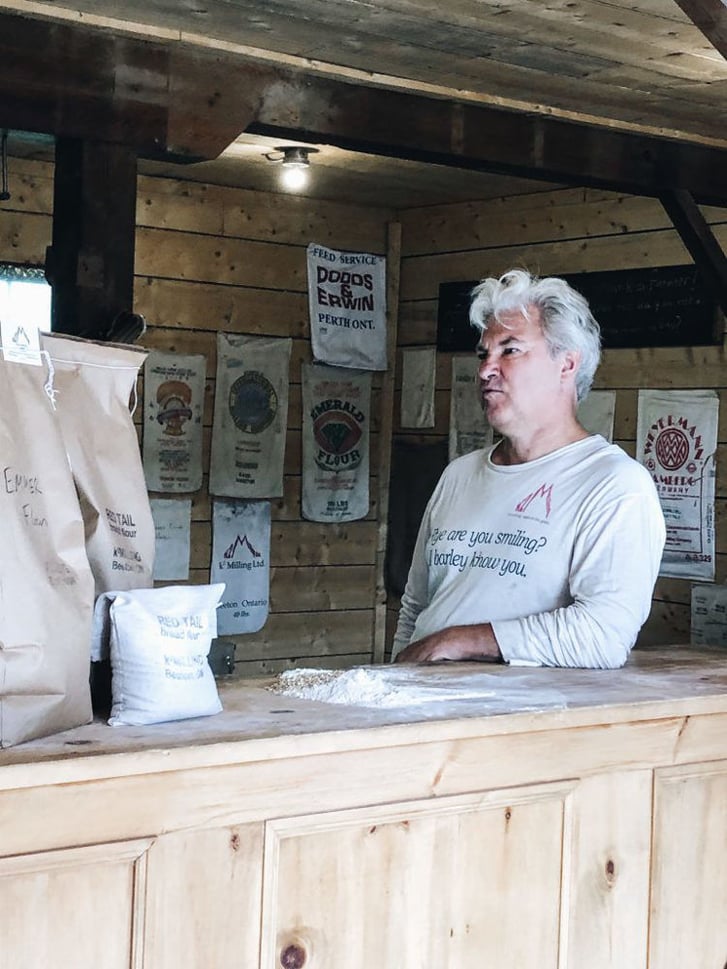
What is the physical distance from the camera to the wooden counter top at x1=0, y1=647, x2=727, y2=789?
1.48 metres

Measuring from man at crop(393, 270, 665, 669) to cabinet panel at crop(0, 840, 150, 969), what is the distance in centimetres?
105

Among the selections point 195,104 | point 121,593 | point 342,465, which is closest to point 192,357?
point 342,465

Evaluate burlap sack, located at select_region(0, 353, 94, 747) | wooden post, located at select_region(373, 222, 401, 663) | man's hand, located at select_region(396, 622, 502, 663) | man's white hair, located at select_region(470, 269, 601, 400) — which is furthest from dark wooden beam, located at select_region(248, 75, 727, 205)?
wooden post, located at select_region(373, 222, 401, 663)

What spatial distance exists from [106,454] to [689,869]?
3.71 ft

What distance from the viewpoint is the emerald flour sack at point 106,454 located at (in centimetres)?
166

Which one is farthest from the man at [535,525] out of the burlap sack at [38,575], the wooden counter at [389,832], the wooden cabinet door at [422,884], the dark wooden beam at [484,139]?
the burlap sack at [38,575]

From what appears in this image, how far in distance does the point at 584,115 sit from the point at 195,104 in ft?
4.50

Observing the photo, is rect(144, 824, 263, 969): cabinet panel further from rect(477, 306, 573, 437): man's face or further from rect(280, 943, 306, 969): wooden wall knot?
rect(477, 306, 573, 437): man's face

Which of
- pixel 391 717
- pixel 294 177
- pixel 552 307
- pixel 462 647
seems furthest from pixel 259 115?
pixel 294 177

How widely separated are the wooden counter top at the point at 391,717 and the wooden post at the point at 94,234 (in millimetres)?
1146

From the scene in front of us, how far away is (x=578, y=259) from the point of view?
529 centimetres

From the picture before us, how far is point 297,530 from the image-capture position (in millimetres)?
5969

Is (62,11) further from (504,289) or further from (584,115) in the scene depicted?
(584,115)

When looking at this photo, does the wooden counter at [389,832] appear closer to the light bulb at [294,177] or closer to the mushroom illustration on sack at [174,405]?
the light bulb at [294,177]
